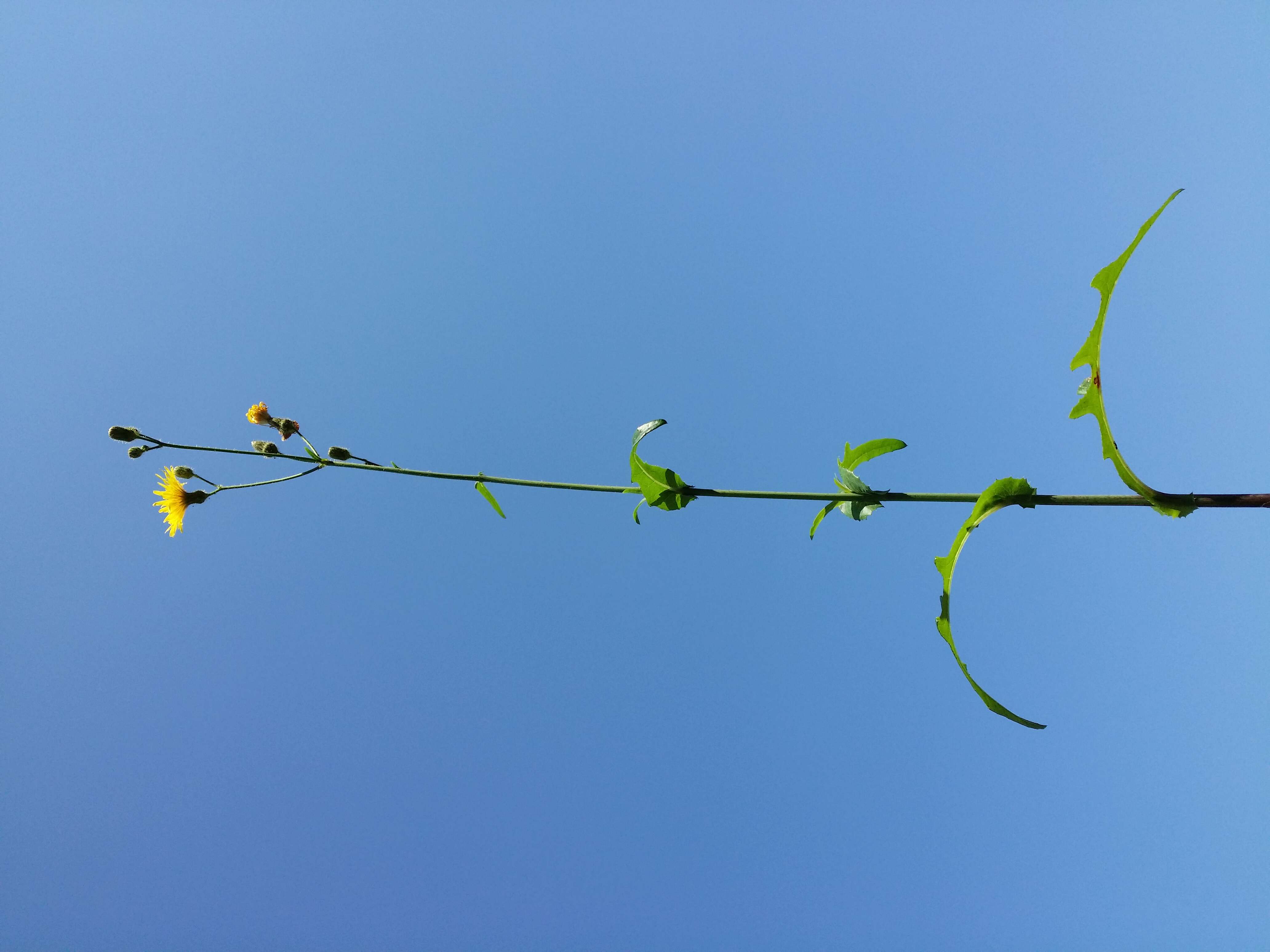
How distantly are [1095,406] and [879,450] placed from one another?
0.93 metres

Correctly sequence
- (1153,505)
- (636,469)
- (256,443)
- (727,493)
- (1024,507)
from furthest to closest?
(256,443) → (636,469) → (727,493) → (1024,507) → (1153,505)

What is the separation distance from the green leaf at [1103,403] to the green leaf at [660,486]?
4.85 ft

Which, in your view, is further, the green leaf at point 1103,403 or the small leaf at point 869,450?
the small leaf at point 869,450

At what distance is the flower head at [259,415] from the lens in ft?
13.1

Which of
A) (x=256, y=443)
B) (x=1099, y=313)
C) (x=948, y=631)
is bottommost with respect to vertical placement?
(x=948, y=631)

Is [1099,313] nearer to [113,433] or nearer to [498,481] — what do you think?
[498,481]

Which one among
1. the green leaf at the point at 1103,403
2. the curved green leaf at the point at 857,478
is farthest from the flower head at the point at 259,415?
the green leaf at the point at 1103,403

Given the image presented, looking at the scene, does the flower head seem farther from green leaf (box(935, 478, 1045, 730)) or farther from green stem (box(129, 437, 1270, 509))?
green leaf (box(935, 478, 1045, 730))

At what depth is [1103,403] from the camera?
221 centimetres

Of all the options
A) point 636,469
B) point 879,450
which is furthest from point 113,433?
point 879,450

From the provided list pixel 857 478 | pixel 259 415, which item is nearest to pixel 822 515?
pixel 857 478

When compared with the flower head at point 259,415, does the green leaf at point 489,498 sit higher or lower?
lower

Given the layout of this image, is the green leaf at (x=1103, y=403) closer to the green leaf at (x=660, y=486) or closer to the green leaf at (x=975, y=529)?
the green leaf at (x=975, y=529)

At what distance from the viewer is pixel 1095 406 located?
221 centimetres
